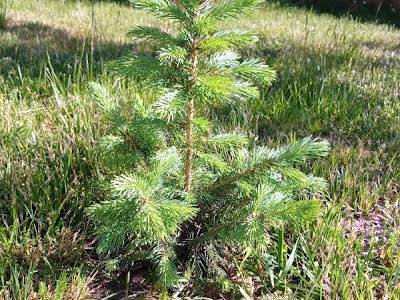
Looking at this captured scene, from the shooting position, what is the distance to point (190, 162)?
5.87 feet

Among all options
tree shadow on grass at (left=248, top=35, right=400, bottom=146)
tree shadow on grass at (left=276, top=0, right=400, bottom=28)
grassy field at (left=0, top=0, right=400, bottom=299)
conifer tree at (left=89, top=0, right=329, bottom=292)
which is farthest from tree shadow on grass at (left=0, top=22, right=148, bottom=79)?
tree shadow on grass at (left=276, top=0, right=400, bottom=28)

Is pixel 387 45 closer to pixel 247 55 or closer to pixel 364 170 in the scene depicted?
pixel 247 55

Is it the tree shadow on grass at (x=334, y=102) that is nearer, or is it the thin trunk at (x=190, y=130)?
the thin trunk at (x=190, y=130)

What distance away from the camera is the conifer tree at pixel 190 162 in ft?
5.00

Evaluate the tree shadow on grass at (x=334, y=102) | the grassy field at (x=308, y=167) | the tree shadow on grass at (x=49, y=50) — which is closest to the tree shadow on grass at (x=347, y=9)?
the tree shadow on grass at (x=49, y=50)

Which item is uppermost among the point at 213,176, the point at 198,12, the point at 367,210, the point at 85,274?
the point at 198,12

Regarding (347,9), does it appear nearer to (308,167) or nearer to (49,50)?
(49,50)

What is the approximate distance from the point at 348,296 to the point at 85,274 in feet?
3.10

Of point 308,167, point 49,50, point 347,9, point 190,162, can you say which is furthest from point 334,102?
point 347,9

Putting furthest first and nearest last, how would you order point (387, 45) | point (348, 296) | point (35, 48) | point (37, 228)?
point (387, 45) → point (35, 48) → point (37, 228) → point (348, 296)

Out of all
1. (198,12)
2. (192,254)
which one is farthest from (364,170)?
(198,12)

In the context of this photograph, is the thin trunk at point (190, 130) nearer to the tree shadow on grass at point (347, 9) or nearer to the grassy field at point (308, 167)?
the grassy field at point (308, 167)

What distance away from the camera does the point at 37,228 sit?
2102 mm

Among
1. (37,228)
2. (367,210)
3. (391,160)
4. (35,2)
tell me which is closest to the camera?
(37,228)
